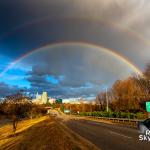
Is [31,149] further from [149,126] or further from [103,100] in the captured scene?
[103,100]

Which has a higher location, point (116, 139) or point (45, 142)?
point (116, 139)

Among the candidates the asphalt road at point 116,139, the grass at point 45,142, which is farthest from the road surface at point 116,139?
the grass at point 45,142

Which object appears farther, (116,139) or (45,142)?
(45,142)

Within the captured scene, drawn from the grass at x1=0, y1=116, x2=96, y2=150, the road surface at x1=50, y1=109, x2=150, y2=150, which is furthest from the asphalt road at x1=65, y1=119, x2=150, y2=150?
the grass at x1=0, y1=116, x2=96, y2=150

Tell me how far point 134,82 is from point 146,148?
83422 mm

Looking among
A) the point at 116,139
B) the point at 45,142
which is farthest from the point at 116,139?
the point at 45,142

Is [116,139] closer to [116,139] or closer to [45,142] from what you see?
[116,139]

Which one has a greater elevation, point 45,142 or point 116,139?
point 116,139

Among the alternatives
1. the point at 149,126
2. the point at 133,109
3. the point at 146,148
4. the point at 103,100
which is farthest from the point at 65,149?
the point at 103,100

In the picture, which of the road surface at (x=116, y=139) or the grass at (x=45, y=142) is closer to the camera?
the road surface at (x=116, y=139)

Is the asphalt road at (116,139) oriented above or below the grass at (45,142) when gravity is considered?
above

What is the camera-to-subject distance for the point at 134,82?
96000mm

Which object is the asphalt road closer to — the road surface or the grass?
the road surface

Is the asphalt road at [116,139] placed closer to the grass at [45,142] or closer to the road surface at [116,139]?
the road surface at [116,139]
